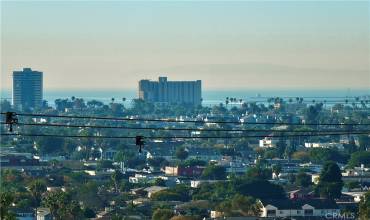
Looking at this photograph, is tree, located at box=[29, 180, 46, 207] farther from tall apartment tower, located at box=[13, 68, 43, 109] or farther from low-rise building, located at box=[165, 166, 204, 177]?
tall apartment tower, located at box=[13, 68, 43, 109]

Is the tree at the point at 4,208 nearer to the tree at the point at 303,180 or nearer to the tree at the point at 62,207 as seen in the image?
the tree at the point at 62,207

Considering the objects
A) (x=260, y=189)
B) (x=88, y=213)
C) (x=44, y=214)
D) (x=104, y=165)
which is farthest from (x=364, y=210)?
(x=104, y=165)

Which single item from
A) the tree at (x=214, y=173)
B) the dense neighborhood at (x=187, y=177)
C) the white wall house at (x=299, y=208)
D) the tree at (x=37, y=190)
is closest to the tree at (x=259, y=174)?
the dense neighborhood at (x=187, y=177)

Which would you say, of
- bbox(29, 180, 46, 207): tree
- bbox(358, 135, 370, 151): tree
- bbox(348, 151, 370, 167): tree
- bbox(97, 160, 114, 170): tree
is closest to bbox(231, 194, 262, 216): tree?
bbox(29, 180, 46, 207): tree

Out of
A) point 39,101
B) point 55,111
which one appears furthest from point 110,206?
point 39,101

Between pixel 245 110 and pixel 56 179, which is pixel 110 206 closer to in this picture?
pixel 56 179

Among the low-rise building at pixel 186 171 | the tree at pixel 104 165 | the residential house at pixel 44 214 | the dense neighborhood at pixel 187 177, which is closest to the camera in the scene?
the residential house at pixel 44 214
